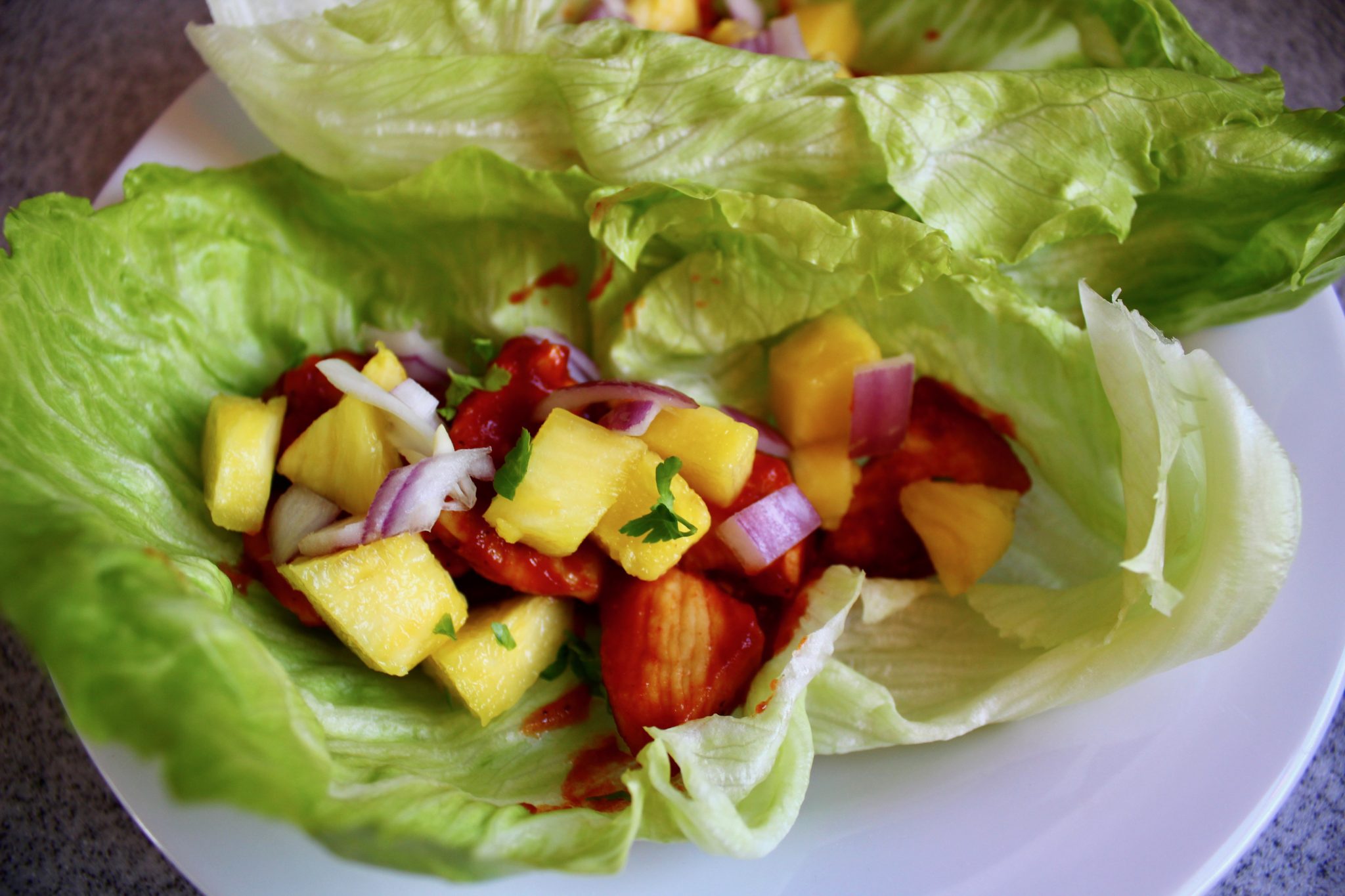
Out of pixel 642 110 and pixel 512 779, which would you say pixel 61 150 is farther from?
pixel 512 779

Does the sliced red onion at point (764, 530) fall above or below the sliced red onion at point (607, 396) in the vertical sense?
below

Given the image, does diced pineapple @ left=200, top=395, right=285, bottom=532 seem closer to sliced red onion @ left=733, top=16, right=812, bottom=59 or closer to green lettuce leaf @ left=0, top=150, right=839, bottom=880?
green lettuce leaf @ left=0, top=150, right=839, bottom=880

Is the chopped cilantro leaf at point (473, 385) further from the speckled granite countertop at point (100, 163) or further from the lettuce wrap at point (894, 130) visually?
the speckled granite countertop at point (100, 163)

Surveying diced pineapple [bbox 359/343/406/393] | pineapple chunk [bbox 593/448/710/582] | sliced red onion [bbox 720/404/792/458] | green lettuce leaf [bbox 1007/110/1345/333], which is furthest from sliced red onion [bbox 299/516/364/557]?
green lettuce leaf [bbox 1007/110/1345/333]

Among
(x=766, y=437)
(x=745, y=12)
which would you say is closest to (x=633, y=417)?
(x=766, y=437)

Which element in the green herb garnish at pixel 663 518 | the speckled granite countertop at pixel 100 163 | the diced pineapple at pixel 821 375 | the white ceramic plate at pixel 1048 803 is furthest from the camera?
the speckled granite countertop at pixel 100 163

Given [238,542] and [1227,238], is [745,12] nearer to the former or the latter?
[1227,238]

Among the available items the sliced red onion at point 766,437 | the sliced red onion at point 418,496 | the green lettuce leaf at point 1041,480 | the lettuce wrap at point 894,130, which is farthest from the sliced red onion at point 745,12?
the sliced red onion at point 418,496
